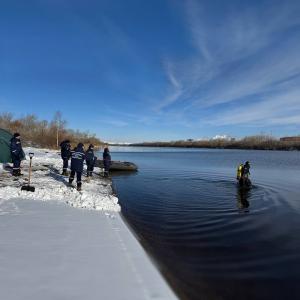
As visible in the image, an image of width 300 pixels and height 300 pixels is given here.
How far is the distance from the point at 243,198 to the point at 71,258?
1271 centimetres

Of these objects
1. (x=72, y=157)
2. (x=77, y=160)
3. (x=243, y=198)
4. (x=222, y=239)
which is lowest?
(x=222, y=239)

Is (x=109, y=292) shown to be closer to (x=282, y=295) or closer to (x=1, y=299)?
(x=1, y=299)

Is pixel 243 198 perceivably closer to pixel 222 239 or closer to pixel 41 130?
pixel 222 239

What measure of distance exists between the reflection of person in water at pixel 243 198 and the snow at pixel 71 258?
6.71 m

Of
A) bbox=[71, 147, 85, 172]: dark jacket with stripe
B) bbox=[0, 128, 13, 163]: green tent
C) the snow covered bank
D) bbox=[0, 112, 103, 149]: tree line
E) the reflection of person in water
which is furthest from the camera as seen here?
bbox=[0, 112, 103, 149]: tree line

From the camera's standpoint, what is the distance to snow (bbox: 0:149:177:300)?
193 inches

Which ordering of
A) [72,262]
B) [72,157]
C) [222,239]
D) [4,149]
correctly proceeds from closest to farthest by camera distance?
[72,262] < [222,239] < [72,157] < [4,149]

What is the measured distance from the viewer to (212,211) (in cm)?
1399

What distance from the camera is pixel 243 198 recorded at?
17.4 metres

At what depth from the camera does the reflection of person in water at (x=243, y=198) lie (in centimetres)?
1525

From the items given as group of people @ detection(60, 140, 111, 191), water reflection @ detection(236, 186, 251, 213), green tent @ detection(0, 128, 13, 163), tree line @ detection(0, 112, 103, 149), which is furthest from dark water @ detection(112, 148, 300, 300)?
tree line @ detection(0, 112, 103, 149)

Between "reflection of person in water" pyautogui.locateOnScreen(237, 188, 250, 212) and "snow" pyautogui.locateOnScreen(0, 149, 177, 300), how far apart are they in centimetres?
671

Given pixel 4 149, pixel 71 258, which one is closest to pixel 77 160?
pixel 4 149

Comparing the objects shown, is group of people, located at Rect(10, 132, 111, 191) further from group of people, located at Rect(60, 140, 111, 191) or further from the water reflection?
the water reflection
